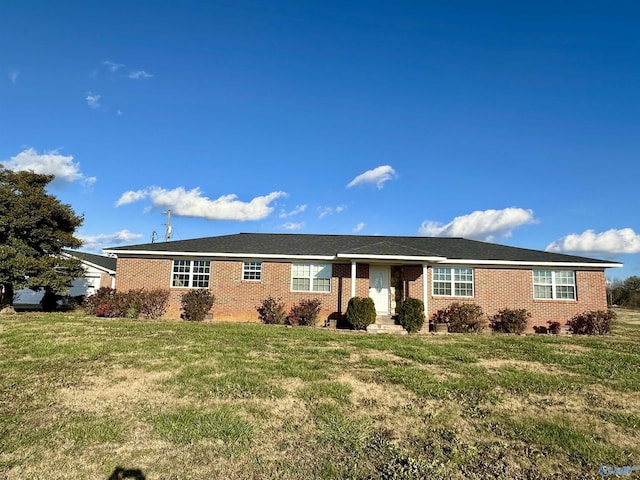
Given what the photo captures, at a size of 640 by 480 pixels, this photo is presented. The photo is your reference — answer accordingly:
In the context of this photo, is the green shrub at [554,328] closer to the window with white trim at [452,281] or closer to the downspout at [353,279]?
the window with white trim at [452,281]

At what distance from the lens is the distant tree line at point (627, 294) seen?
1451 inches

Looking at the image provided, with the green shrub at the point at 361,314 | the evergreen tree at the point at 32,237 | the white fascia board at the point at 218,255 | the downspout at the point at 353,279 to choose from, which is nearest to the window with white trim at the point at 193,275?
the white fascia board at the point at 218,255

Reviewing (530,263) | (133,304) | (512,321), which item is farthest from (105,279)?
(530,263)

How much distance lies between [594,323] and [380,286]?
9.09 meters

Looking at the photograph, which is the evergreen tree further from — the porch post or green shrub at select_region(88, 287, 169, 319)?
the porch post

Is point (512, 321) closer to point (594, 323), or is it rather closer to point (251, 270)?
point (594, 323)

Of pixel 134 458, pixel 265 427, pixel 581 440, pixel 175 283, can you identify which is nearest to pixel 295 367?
pixel 265 427

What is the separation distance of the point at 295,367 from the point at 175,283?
12.7 m

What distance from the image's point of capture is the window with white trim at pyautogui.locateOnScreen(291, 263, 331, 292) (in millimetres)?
18812

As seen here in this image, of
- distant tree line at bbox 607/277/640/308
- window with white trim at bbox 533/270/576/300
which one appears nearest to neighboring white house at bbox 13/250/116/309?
window with white trim at bbox 533/270/576/300

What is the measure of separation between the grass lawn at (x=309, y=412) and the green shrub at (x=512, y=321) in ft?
22.8

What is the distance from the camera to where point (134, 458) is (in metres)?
4.33

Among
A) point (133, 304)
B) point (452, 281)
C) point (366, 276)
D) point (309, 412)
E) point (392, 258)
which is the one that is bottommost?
point (309, 412)

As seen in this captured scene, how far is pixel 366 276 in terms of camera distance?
1869 cm
